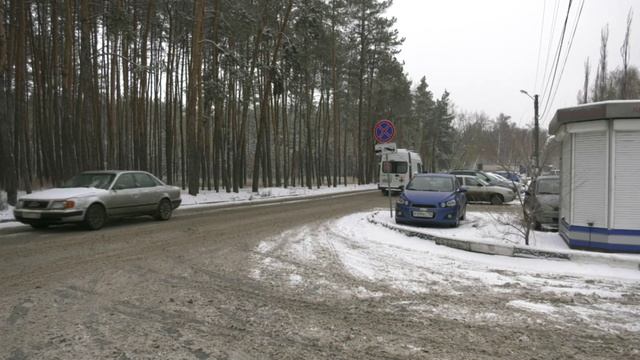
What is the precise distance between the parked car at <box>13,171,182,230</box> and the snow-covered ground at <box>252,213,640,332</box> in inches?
185

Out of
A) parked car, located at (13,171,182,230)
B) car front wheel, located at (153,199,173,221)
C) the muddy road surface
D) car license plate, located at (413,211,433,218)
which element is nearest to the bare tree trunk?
parked car, located at (13,171,182,230)

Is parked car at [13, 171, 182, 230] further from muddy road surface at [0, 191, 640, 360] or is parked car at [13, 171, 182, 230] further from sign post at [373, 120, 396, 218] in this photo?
sign post at [373, 120, 396, 218]

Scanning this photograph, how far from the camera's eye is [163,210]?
13.8 metres

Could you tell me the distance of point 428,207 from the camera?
12234 mm

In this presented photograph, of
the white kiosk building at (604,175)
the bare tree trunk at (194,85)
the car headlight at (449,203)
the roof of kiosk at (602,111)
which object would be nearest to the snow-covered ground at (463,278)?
the white kiosk building at (604,175)

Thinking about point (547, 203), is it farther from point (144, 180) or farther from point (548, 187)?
point (144, 180)

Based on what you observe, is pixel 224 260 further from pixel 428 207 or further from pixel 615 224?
pixel 615 224

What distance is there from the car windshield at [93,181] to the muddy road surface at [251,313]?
11.2 ft

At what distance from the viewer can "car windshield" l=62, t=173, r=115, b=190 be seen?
1188cm

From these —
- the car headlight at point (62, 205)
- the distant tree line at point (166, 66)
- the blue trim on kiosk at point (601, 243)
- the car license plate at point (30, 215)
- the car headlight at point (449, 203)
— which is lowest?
the blue trim on kiosk at point (601, 243)

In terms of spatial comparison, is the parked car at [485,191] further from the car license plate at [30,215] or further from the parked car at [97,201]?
the car license plate at [30,215]

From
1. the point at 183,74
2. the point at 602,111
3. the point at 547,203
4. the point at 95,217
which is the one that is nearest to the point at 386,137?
the point at 547,203

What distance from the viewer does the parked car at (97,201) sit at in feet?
35.0

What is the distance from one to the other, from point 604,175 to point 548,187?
236 inches
